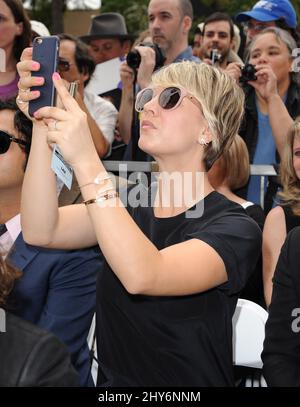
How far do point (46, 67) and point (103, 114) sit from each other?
2.95 metres

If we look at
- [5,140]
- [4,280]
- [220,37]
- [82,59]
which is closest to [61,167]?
[4,280]

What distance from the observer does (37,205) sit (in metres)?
2.19

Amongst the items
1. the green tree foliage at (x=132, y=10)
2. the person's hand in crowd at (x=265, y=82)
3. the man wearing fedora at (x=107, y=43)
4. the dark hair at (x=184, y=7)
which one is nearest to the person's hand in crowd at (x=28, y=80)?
the person's hand in crowd at (x=265, y=82)

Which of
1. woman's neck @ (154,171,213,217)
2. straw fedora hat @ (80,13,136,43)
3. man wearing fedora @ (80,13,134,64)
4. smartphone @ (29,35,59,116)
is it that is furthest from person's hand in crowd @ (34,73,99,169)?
straw fedora hat @ (80,13,136,43)

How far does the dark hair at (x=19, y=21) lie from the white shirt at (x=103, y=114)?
712 mm

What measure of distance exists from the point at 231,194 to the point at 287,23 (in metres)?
1.93

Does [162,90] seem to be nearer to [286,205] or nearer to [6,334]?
[6,334]

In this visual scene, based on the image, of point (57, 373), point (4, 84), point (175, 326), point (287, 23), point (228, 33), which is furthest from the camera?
point (228, 33)

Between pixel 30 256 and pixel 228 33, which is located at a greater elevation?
pixel 228 33

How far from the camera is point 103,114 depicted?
4.93m

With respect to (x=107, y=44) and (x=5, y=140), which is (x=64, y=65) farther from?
(x=107, y=44)

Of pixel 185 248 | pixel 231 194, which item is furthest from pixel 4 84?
pixel 185 248
